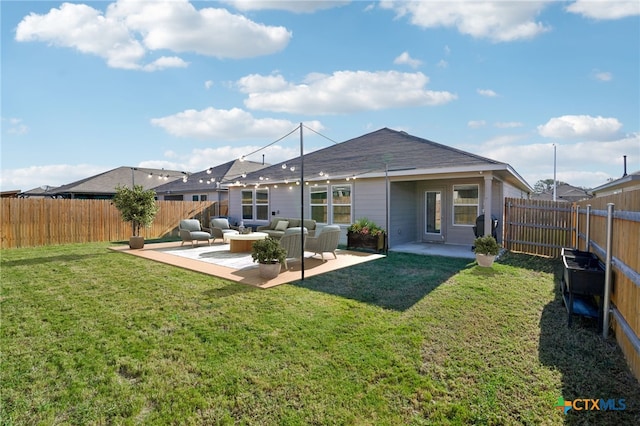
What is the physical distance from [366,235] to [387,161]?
289 cm

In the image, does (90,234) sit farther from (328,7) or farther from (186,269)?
(328,7)

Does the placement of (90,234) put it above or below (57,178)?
below

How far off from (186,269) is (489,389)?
6.30m

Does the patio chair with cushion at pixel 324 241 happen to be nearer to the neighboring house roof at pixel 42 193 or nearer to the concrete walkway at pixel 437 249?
the concrete walkway at pixel 437 249

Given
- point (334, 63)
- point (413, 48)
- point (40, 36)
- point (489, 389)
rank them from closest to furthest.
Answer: point (489, 389)
point (40, 36)
point (413, 48)
point (334, 63)

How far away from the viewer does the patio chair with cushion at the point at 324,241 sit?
8.08 m

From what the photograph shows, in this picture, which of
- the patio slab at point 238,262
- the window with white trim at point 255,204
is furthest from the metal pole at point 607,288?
the window with white trim at point 255,204

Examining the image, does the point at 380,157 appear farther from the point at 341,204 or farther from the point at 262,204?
the point at 262,204

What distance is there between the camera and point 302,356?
10.4ft


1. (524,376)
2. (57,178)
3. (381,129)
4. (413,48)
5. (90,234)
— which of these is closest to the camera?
(524,376)

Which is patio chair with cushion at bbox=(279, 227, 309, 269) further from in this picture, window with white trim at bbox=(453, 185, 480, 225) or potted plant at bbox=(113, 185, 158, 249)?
window with white trim at bbox=(453, 185, 480, 225)

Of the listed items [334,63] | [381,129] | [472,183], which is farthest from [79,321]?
[381,129]

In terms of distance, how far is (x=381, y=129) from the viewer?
14.1 metres

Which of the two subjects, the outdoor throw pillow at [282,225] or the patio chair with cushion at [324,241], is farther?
the outdoor throw pillow at [282,225]
